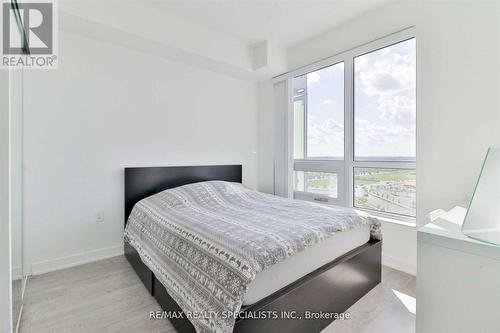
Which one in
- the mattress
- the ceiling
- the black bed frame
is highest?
the ceiling

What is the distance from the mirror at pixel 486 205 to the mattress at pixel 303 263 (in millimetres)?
851

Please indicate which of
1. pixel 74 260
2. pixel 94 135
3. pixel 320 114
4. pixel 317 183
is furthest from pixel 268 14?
pixel 74 260

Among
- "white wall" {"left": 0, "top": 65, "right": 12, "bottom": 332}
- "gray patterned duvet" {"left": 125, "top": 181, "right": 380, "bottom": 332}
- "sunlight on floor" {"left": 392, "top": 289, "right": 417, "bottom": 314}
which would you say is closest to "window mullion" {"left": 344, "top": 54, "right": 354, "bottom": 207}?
"gray patterned duvet" {"left": 125, "top": 181, "right": 380, "bottom": 332}

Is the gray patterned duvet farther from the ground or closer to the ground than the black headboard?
closer to the ground

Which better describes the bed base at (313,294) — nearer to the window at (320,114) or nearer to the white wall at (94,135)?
the white wall at (94,135)

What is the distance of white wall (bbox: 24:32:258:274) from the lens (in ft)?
7.48

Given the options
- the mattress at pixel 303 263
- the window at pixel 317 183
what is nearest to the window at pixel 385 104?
the window at pixel 317 183

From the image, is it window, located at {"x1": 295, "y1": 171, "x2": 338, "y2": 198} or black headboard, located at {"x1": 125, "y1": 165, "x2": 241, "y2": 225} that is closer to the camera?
black headboard, located at {"x1": 125, "y1": 165, "x2": 241, "y2": 225}

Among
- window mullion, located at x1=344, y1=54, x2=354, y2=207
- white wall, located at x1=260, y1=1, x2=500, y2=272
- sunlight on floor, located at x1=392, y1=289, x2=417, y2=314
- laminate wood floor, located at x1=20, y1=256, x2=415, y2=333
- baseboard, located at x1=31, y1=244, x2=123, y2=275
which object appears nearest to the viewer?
laminate wood floor, located at x1=20, y1=256, x2=415, y2=333

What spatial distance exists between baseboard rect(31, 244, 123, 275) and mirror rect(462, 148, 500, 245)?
3052 mm

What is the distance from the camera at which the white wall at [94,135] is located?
89.7 inches

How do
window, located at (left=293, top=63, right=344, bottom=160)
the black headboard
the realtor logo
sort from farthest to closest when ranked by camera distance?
window, located at (left=293, top=63, right=344, bottom=160) → the black headboard → the realtor logo

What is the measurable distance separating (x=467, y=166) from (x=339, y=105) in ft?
4.98

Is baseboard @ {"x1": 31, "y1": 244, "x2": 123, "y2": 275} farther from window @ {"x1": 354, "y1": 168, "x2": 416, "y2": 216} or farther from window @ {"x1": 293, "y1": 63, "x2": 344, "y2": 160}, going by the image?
window @ {"x1": 354, "y1": 168, "x2": 416, "y2": 216}
